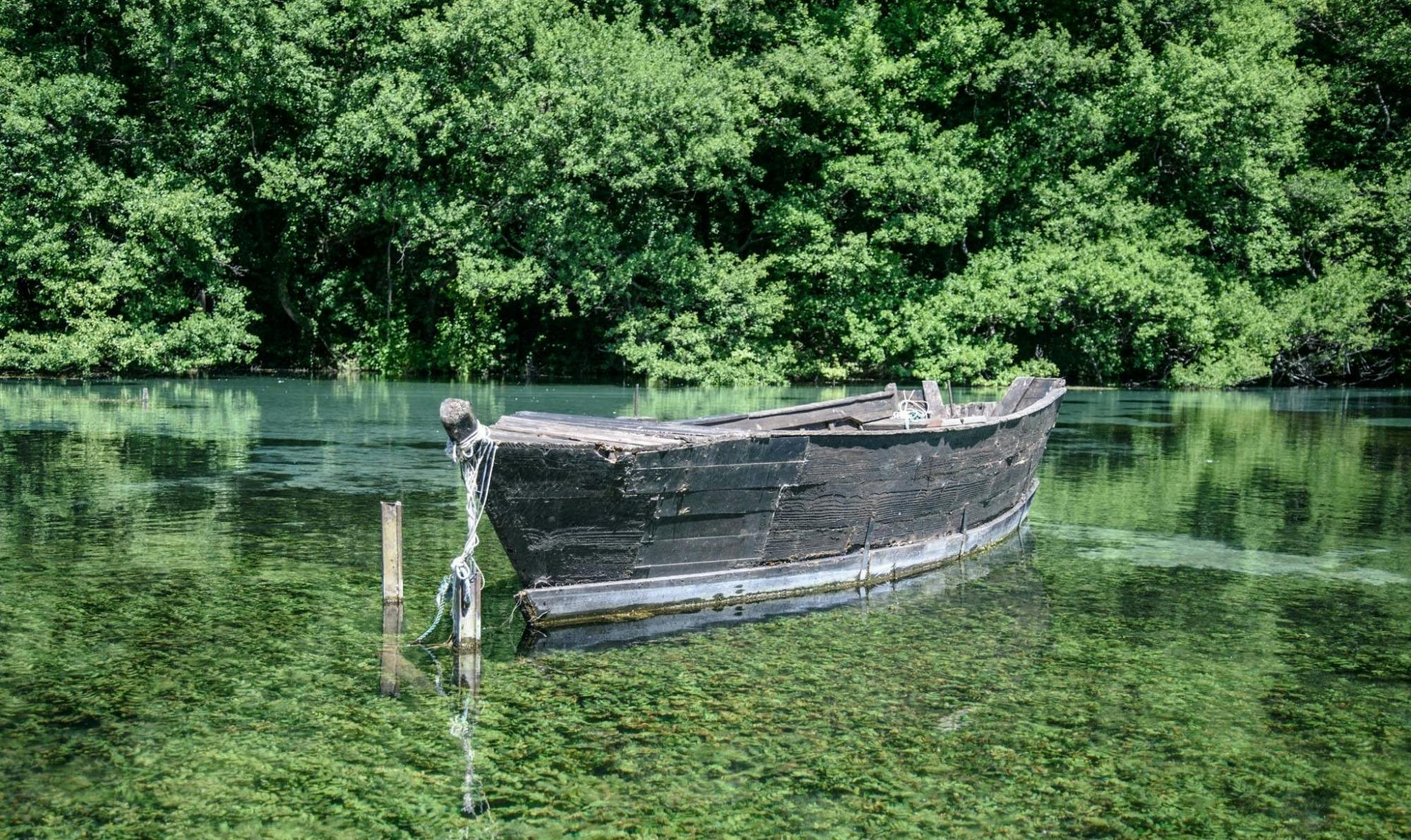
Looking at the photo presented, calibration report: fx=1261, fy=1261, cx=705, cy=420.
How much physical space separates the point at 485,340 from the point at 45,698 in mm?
31354

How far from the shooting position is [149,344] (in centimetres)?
3369

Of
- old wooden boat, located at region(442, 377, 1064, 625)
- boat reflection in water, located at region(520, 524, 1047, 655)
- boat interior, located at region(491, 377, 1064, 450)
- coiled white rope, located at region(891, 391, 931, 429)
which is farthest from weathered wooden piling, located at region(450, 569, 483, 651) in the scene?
coiled white rope, located at region(891, 391, 931, 429)

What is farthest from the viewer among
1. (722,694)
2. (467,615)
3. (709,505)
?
(709,505)

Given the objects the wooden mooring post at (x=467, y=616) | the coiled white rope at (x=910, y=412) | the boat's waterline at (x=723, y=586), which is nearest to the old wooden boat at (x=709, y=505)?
the boat's waterline at (x=723, y=586)

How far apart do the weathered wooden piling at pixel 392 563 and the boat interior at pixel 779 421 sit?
1.09m

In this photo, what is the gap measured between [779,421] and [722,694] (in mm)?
5200

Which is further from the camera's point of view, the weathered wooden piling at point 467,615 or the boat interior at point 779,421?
the boat interior at point 779,421

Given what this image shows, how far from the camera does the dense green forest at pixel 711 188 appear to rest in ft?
110

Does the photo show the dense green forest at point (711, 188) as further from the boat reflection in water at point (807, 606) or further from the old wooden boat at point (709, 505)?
the old wooden boat at point (709, 505)

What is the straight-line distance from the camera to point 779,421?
12398 mm

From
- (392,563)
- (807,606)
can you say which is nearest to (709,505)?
(807,606)

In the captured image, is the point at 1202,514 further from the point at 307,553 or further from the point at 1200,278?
the point at 1200,278

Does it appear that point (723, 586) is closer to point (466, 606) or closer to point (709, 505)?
point (709, 505)

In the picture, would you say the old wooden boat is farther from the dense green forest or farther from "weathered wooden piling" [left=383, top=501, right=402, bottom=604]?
the dense green forest
